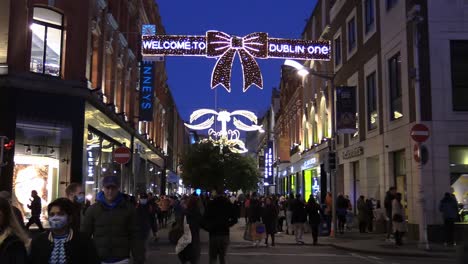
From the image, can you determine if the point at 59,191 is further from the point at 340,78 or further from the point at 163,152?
the point at 163,152

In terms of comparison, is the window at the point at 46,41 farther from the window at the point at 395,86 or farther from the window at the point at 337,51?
the window at the point at 337,51

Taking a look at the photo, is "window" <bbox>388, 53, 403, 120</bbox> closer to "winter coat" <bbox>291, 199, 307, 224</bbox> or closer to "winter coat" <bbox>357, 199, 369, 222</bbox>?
"winter coat" <bbox>357, 199, 369, 222</bbox>

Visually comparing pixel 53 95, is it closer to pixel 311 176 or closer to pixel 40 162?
pixel 40 162

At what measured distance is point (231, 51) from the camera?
2620 cm

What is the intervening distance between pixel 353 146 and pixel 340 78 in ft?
16.7

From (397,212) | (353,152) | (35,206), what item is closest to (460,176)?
(397,212)

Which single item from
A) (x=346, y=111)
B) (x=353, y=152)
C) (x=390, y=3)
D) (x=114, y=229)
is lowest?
(x=114, y=229)

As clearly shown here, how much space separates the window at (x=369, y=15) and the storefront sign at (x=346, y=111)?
10.9ft

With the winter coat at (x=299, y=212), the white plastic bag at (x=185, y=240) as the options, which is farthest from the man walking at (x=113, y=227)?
the winter coat at (x=299, y=212)

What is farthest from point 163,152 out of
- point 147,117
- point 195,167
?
point 147,117

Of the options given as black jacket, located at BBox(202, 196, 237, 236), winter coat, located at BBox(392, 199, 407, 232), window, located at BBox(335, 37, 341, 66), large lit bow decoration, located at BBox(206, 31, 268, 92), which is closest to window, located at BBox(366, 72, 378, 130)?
large lit bow decoration, located at BBox(206, 31, 268, 92)

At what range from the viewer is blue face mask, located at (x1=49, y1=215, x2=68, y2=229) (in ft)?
15.7

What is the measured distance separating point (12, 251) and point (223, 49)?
22240mm

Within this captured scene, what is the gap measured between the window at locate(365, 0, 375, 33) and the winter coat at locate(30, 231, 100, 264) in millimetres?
24645
